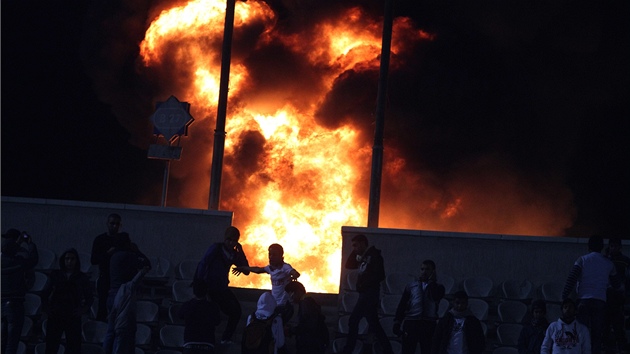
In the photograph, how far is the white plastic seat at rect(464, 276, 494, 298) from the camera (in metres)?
15.0

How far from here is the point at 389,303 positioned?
14414 mm

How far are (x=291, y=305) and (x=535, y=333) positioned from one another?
296 centimetres

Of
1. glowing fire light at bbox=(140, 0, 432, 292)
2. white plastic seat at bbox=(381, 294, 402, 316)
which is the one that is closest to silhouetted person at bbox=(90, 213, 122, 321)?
white plastic seat at bbox=(381, 294, 402, 316)

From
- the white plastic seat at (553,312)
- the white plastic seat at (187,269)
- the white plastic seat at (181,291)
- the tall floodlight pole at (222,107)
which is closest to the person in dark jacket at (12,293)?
the white plastic seat at (181,291)

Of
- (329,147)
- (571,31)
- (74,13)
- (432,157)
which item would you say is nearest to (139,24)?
(74,13)

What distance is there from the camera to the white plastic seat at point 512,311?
14.2 m

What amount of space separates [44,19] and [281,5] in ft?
17.8

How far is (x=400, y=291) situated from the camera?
15086 mm

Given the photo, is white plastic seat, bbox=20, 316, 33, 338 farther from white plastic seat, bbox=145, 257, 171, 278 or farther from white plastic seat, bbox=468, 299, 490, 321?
white plastic seat, bbox=468, 299, 490, 321

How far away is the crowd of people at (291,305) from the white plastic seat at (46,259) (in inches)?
103

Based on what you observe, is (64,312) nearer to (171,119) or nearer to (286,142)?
(171,119)

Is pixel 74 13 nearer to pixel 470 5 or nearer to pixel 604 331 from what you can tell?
pixel 470 5

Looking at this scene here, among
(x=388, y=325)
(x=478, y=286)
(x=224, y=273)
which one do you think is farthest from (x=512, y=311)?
(x=224, y=273)

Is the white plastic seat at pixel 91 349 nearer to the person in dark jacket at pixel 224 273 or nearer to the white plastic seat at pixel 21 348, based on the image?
the white plastic seat at pixel 21 348
